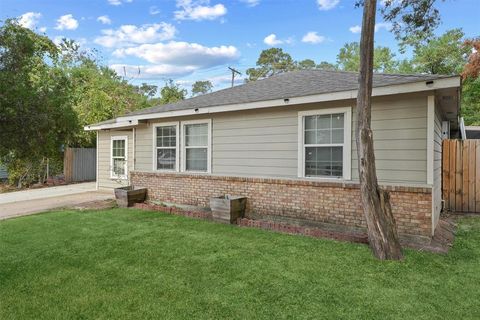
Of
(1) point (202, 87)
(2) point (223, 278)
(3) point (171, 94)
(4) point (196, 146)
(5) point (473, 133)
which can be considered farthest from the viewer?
(1) point (202, 87)

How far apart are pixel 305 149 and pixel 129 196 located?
17.5 ft

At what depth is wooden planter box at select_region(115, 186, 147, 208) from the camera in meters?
9.13

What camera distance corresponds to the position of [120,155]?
1248 centimetres

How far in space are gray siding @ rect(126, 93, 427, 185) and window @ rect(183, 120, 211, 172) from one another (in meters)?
0.22

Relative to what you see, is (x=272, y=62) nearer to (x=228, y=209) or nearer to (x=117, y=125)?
(x=117, y=125)

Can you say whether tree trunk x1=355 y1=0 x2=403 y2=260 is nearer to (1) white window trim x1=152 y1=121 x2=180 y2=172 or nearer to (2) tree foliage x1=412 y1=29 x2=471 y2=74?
(1) white window trim x1=152 y1=121 x2=180 y2=172

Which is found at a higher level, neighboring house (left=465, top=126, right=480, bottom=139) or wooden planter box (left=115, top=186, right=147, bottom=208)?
neighboring house (left=465, top=126, right=480, bottom=139)

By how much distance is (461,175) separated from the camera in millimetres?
8516

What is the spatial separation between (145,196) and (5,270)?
523 centimetres

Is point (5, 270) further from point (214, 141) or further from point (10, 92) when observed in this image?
point (214, 141)

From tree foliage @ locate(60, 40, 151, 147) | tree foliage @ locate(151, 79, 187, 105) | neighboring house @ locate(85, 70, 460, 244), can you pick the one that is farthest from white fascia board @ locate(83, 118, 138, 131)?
tree foliage @ locate(151, 79, 187, 105)

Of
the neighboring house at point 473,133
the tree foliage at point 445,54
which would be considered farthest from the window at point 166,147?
the tree foliage at point 445,54

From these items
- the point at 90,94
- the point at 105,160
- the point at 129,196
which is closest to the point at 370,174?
the point at 129,196

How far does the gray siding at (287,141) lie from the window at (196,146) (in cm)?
22
